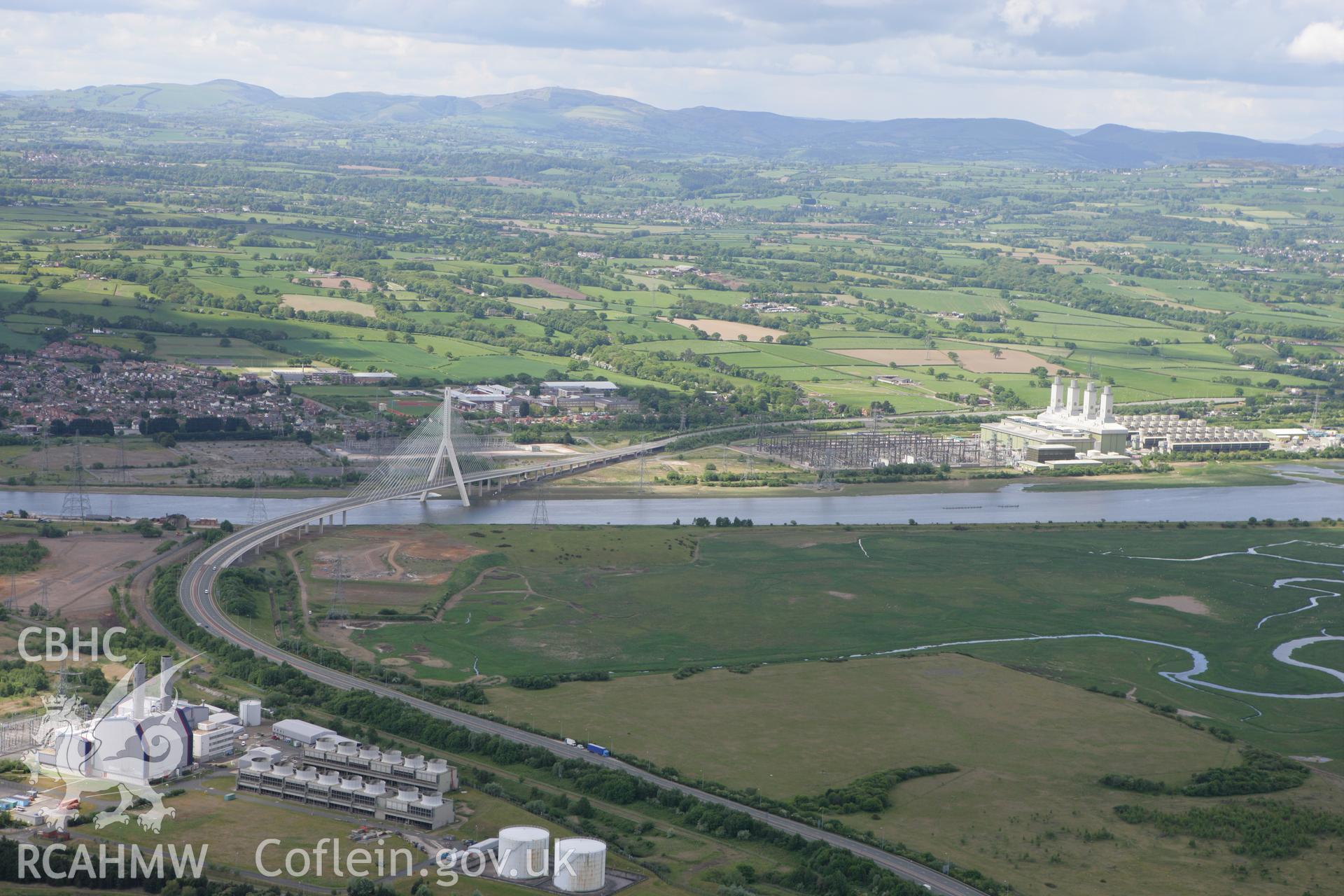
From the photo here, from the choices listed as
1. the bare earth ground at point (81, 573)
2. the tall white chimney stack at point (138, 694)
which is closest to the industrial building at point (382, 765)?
the tall white chimney stack at point (138, 694)

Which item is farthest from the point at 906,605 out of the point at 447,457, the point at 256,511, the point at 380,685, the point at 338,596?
the point at 256,511

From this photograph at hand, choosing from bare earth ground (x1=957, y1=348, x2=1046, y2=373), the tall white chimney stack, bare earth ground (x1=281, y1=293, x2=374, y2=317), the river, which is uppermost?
bare earth ground (x1=281, y1=293, x2=374, y2=317)

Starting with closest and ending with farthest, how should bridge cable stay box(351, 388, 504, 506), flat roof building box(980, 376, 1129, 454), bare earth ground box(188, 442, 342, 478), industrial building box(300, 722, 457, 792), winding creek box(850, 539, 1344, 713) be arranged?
1. industrial building box(300, 722, 457, 792)
2. winding creek box(850, 539, 1344, 713)
3. bridge cable stay box(351, 388, 504, 506)
4. bare earth ground box(188, 442, 342, 478)
5. flat roof building box(980, 376, 1129, 454)

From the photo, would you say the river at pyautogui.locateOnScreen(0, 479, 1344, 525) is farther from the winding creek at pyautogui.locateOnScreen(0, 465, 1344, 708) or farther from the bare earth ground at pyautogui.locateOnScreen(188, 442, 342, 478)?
the bare earth ground at pyautogui.locateOnScreen(188, 442, 342, 478)

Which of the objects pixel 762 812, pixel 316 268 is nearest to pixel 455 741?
pixel 762 812

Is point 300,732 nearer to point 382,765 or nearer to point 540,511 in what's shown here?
point 382,765

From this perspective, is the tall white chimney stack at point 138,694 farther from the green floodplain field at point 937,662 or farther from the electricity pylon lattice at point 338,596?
the electricity pylon lattice at point 338,596

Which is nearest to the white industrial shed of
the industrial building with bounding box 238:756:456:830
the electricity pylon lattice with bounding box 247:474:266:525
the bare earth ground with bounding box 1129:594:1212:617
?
the industrial building with bounding box 238:756:456:830

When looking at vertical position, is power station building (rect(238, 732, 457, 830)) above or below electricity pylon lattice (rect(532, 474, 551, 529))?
above

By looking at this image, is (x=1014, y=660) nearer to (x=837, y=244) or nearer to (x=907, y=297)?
(x=907, y=297)
